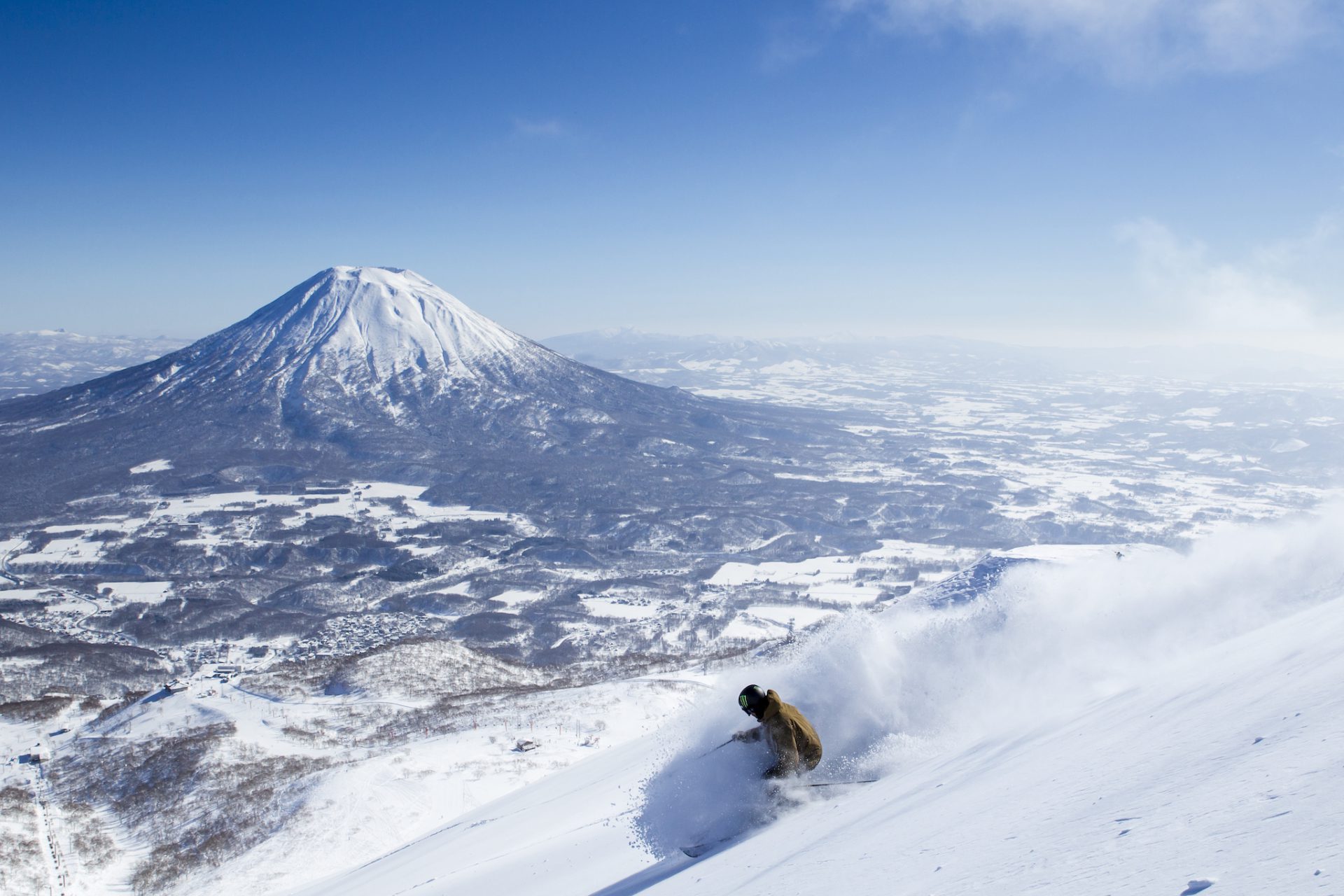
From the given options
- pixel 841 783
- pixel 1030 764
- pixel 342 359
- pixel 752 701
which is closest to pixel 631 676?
pixel 841 783

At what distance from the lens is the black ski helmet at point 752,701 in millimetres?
7578

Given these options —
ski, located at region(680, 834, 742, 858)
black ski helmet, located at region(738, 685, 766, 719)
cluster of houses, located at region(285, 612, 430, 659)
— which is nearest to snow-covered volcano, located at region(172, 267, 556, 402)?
cluster of houses, located at region(285, 612, 430, 659)

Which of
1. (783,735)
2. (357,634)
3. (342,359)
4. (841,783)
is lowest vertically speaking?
(357,634)

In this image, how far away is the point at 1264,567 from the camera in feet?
38.9

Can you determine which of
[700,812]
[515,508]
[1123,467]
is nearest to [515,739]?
[700,812]

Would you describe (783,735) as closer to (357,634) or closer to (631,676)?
(631,676)

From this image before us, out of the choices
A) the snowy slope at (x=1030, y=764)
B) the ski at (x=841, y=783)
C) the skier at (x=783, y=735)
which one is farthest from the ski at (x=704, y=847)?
the ski at (x=841, y=783)

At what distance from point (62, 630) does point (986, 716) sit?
3350 inches

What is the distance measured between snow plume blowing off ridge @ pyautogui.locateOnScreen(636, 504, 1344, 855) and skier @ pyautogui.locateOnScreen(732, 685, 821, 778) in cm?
31

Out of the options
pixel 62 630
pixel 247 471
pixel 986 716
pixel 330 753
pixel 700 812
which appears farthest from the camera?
pixel 247 471

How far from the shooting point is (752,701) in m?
7.64

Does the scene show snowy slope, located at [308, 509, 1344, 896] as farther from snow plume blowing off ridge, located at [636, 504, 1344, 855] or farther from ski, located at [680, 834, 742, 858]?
ski, located at [680, 834, 742, 858]

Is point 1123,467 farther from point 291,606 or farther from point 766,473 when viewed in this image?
point 291,606

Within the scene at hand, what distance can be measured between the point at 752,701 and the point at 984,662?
4.89 meters
